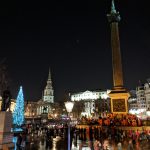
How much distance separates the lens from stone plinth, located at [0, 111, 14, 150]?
53.7 feet

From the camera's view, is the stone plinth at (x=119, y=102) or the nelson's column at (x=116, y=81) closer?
the stone plinth at (x=119, y=102)

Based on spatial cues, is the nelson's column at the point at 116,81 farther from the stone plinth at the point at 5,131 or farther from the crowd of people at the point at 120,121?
the stone plinth at the point at 5,131

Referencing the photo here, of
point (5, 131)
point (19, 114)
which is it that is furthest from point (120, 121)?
point (19, 114)

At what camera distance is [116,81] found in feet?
132

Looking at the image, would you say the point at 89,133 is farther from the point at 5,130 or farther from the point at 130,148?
the point at 5,130

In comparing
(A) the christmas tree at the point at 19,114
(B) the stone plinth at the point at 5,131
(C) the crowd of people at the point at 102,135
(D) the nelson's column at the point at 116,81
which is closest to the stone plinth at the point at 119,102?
(D) the nelson's column at the point at 116,81

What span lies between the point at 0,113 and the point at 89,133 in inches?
513

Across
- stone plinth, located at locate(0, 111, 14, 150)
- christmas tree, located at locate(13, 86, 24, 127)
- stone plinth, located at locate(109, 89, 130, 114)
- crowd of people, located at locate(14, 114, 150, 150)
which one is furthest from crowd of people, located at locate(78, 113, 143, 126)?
christmas tree, located at locate(13, 86, 24, 127)

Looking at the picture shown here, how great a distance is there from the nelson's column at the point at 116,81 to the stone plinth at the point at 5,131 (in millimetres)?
22444

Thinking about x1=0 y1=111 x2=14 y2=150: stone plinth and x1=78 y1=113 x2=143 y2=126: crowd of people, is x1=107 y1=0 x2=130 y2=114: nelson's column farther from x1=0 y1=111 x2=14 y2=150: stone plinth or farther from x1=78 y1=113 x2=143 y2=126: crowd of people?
x1=0 y1=111 x2=14 y2=150: stone plinth

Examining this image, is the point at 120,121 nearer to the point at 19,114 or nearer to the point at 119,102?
the point at 119,102

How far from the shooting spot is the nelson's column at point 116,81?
36.2 m

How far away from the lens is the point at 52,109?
549ft

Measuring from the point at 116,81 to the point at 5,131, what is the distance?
26.9 m
